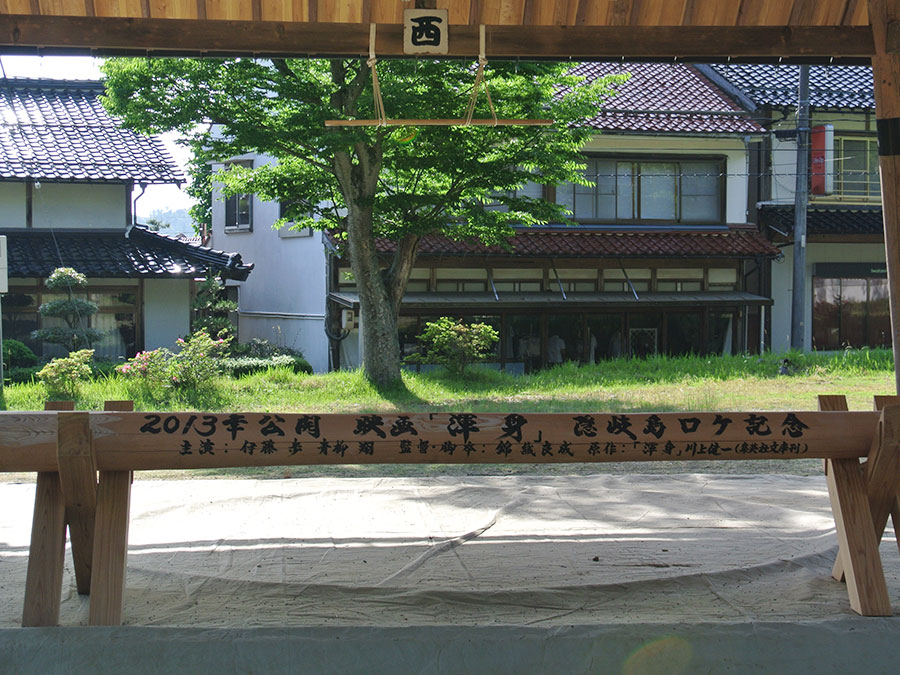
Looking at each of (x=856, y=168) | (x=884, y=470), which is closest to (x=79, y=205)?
(x=884, y=470)

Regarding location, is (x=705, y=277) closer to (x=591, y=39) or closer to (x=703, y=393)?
(x=703, y=393)

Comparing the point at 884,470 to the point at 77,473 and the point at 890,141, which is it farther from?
the point at 77,473

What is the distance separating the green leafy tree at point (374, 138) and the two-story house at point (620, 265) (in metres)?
4.90

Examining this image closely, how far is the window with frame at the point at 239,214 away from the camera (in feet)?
84.3

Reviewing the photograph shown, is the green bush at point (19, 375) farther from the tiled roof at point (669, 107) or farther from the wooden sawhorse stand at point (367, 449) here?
the tiled roof at point (669, 107)

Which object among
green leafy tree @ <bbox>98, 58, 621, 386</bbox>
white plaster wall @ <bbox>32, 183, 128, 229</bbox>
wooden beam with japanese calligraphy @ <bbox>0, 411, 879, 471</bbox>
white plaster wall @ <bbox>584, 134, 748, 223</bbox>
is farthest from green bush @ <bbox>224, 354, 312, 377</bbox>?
wooden beam with japanese calligraphy @ <bbox>0, 411, 879, 471</bbox>

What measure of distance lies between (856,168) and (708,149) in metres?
4.13

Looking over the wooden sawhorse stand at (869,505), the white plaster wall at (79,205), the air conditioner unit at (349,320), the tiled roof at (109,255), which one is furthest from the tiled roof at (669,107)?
the wooden sawhorse stand at (869,505)

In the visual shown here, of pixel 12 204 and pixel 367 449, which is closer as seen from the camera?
pixel 367 449

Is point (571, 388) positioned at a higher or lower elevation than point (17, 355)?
lower

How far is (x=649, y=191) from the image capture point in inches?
886

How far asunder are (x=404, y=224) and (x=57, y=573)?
35.4 feet

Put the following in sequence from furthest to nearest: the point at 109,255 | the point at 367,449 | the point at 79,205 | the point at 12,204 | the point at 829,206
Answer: the point at 829,206 < the point at 79,205 < the point at 12,204 < the point at 109,255 < the point at 367,449

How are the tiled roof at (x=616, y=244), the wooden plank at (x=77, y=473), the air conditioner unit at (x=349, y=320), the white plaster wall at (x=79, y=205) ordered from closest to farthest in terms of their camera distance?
the wooden plank at (x=77, y=473), the white plaster wall at (x=79, y=205), the air conditioner unit at (x=349, y=320), the tiled roof at (x=616, y=244)
